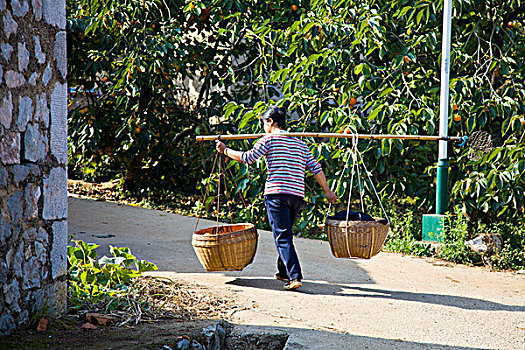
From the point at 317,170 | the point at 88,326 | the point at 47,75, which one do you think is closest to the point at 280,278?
the point at 317,170

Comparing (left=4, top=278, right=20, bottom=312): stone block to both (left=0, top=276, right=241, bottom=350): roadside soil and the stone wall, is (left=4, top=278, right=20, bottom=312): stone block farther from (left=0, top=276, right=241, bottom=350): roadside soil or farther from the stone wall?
(left=0, top=276, right=241, bottom=350): roadside soil

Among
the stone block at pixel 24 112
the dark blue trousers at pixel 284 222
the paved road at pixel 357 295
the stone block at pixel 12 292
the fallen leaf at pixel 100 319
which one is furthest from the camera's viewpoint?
the dark blue trousers at pixel 284 222

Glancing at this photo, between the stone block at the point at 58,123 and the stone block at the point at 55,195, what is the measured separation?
0.09 metres

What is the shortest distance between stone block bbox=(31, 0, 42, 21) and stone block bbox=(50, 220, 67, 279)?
3.92 ft

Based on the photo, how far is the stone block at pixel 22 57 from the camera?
3.22 metres

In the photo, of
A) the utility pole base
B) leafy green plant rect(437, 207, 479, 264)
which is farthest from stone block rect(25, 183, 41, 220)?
leafy green plant rect(437, 207, 479, 264)

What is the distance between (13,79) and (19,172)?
513 millimetres

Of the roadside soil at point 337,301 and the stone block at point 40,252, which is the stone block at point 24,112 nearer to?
the stone block at point 40,252

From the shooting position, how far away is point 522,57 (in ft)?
22.5

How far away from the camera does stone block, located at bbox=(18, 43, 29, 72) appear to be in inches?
127

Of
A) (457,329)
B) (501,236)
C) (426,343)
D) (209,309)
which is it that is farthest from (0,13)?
(501,236)

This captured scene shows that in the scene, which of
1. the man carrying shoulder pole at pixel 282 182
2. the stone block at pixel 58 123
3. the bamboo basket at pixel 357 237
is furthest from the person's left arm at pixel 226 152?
the stone block at pixel 58 123

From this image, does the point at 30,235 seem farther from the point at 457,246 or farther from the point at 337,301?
the point at 457,246

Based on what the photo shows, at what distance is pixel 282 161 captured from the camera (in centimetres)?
511
